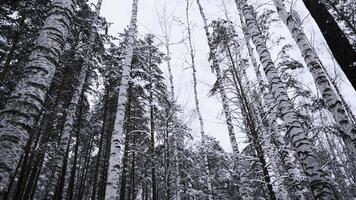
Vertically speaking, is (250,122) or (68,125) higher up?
(68,125)

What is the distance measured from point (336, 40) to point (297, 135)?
2.33 m

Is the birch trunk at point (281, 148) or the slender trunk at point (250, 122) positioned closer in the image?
the slender trunk at point (250, 122)

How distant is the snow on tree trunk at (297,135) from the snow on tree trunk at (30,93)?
16.4 ft

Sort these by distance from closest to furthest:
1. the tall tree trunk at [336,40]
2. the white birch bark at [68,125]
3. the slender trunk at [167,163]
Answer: the tall tree trunk at [336,40], the white birch bark at [68,125], the slender trunk at [167,163]

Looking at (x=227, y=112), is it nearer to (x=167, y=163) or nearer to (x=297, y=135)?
(x=297, y=135)

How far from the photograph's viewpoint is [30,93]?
2.61 meters

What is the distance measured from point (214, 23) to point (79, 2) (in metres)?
7.93

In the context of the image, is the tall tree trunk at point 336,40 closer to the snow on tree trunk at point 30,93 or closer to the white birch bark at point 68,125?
the snow on tree trunk at point 30,93

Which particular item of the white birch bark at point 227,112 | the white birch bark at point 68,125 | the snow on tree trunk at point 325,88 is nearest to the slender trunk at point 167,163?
the white birch bark at point 227,112

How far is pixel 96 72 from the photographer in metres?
14.8

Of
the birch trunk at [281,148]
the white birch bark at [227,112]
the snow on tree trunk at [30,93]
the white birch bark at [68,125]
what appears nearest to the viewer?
the snow on tree trunk at [30,93]

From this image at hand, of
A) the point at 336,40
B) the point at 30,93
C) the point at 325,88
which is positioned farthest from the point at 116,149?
the point at 325,88

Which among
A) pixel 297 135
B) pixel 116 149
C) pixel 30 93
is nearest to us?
pixel 30 93

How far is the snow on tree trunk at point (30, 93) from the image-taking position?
2232 mm
